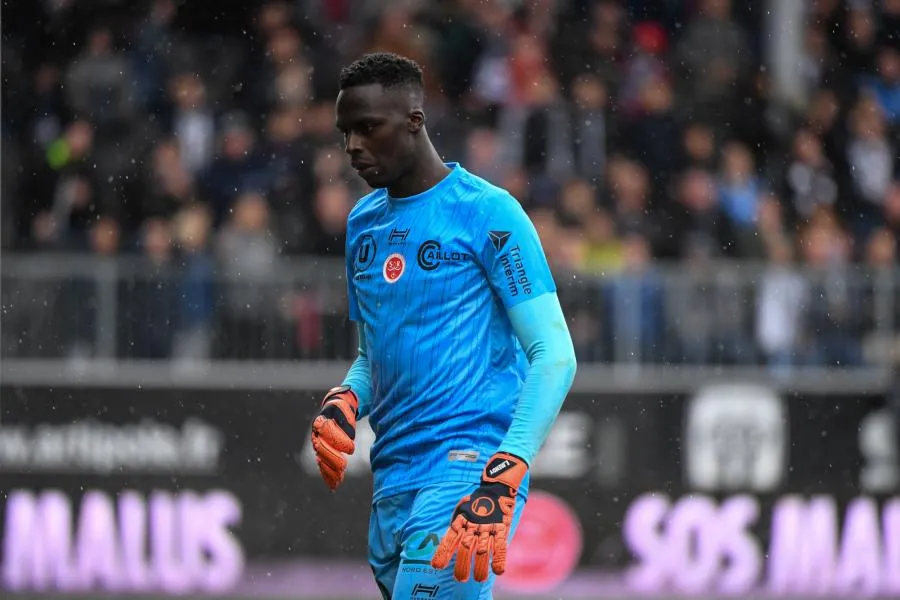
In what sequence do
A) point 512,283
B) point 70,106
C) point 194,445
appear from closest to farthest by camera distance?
point 512,283 → point 194,445 → point 70,106

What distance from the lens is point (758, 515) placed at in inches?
437

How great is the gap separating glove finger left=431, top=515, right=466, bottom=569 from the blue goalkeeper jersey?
328 mm

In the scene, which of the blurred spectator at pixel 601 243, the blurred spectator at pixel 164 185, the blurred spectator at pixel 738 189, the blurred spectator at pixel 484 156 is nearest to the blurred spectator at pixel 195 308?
the blurred spectator at pixel 164 185

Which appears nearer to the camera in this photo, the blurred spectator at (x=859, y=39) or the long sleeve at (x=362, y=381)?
the long sleeve at (x=362, y=381)

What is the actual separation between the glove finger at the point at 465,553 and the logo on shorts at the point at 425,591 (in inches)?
7.5

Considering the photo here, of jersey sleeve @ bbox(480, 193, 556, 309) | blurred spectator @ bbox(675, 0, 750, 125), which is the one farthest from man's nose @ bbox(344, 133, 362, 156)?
blurred spectator @ bbox(675, 0, 750, 125)

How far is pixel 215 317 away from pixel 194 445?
846 millimetres

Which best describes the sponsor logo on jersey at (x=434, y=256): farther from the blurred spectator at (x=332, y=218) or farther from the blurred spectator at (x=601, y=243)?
the blurred spectator at (x=601, y=243)

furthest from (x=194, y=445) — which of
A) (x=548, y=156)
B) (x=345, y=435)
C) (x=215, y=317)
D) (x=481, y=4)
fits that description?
(x=345, y=435)

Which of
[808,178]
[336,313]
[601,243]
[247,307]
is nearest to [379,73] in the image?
[336,313]

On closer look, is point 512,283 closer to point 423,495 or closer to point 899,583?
point 423,495

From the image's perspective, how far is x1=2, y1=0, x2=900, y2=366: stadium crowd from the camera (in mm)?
11227

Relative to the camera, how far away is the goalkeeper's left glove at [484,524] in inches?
164

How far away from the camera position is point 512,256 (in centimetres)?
445
